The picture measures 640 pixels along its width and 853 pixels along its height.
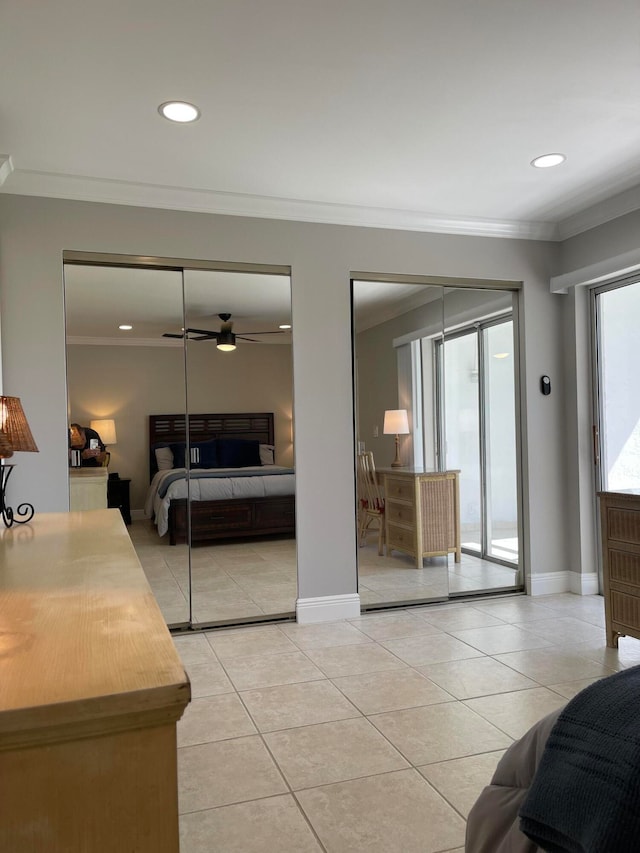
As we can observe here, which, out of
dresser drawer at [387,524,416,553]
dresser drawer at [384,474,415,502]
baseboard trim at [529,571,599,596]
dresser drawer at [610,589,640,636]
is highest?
dresser drawer at [384,474,415,502]

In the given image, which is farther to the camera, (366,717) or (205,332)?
(205,332)

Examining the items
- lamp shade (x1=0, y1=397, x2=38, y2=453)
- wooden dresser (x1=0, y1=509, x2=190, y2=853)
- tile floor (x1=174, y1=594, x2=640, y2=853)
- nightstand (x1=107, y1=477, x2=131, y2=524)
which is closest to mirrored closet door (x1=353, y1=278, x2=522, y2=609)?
tile floor (x1=174, y1=594, x2=640, y2=853)

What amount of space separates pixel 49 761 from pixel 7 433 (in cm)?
182

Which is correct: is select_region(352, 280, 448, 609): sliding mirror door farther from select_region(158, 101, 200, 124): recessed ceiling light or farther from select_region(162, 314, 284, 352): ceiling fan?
select_region(158, 101, 200, 124): recessed ceiling light

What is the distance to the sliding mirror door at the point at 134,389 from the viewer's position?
3.74m

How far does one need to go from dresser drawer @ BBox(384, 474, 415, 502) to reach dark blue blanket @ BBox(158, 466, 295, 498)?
688 millimetres

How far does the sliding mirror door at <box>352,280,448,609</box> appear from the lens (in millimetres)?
4258

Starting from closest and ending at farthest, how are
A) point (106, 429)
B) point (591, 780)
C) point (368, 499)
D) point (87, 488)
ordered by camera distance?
point (591, 780) < point (87, 488) < point (106, 429) < point (368, 499)

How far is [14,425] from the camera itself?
2346 millimetres

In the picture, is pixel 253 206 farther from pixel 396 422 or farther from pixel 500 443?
pixel 500 443

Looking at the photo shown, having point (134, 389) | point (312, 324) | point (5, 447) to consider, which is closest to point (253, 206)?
point (312, 324)

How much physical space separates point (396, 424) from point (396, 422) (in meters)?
0.01

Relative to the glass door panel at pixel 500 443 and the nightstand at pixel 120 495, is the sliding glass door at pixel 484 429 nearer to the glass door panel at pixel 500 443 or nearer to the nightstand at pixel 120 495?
the glass door panel at pixel 500 443

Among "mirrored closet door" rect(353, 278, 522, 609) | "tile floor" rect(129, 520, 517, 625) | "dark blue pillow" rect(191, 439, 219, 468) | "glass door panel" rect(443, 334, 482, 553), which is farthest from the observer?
"glass door panel" rect(443, 334, 482, 553)
